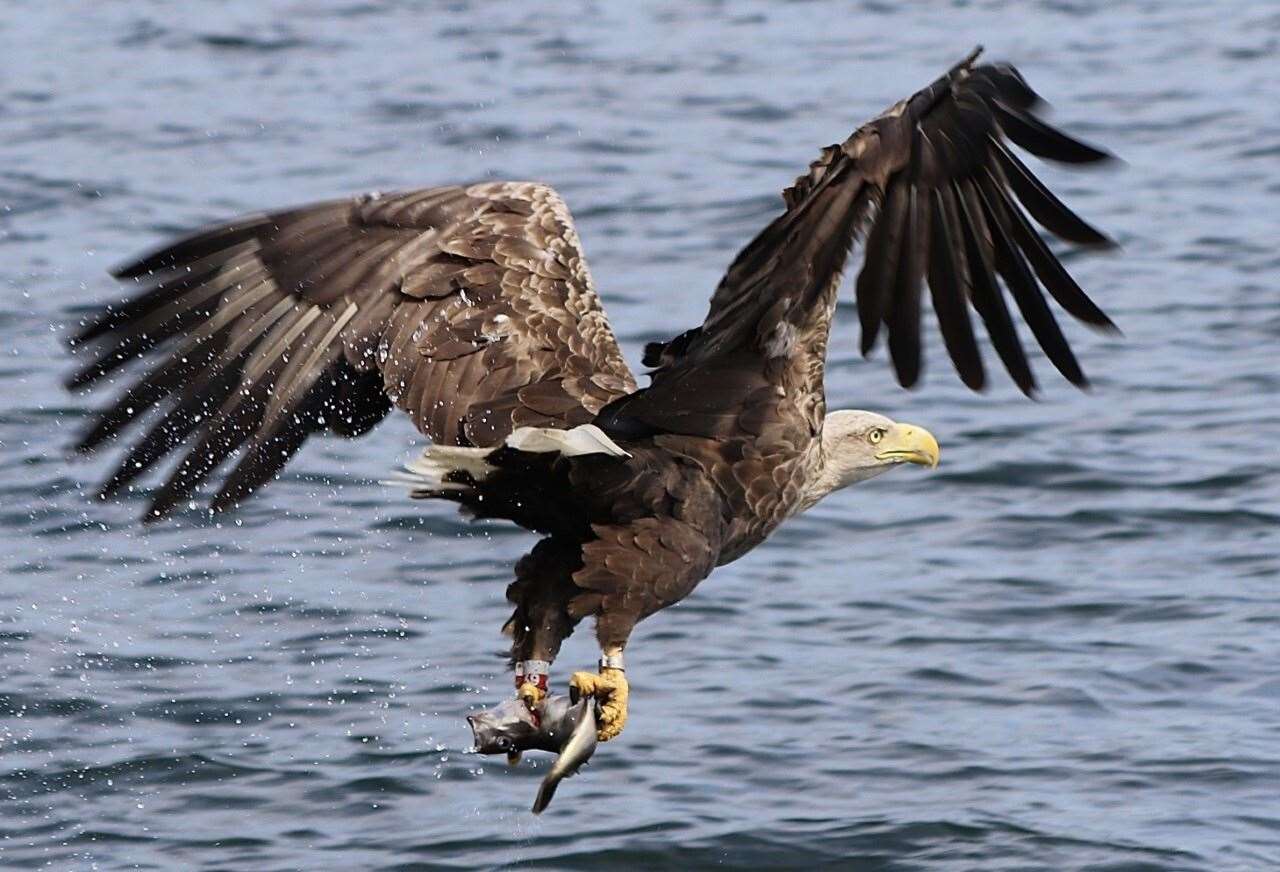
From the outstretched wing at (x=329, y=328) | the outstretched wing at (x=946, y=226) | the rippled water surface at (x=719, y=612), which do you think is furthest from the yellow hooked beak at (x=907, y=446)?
the outstretched wing at (x=946, y=226)

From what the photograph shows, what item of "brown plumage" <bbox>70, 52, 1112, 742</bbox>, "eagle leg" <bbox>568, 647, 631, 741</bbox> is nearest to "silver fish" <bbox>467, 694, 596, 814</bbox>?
"eagle leg" <bbox>568, 647, 631, 741</bbox>

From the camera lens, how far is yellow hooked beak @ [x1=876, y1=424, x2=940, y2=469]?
682 centimetres

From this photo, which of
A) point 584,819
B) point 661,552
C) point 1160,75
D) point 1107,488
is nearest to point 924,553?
point 1107,488

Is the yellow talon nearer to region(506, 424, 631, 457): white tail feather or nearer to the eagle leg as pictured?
the eagle leg

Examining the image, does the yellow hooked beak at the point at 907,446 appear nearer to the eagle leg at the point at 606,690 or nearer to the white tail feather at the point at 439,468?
the eagle leg at the point at 606,690

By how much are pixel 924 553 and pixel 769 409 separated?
260 cm

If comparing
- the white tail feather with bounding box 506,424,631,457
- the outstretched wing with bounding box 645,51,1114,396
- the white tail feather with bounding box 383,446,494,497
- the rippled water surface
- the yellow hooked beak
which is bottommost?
the rippled water surface

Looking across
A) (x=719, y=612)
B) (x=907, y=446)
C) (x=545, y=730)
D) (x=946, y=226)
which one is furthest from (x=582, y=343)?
(x=719, y=612)

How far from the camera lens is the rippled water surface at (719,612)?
22.6 ft

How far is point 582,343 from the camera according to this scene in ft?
21.4

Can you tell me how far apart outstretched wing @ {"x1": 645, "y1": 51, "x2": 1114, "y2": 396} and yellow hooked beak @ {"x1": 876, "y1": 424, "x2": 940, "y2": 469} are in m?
1.27

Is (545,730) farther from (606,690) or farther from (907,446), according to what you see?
(907,446)

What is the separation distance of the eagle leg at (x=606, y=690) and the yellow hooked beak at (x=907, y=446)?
1147 mm

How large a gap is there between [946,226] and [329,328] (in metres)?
1.87
